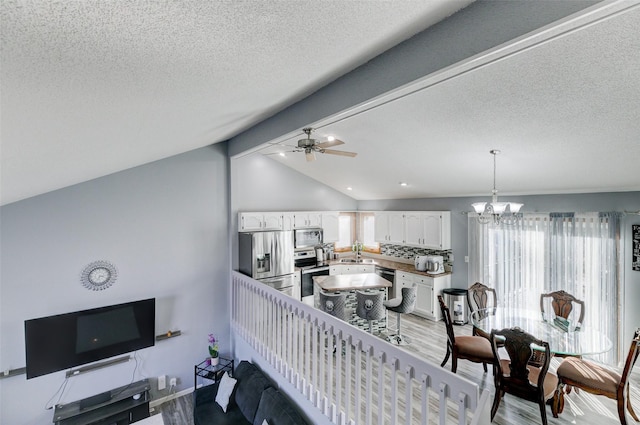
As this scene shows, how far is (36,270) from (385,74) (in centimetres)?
436

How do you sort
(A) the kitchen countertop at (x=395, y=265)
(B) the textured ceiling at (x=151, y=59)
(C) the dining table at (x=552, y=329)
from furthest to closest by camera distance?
(A) the kitchen countertop at (x=395, y=265) < (C) the dining table at (x=552, y=329) < (B) the textured ceiling at (x=151, y=59)

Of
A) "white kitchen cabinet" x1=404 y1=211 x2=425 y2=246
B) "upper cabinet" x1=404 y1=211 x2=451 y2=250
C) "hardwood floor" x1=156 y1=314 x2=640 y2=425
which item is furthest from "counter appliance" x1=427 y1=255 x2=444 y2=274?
"hardwood floor" x1=156 y1=314 x2=640 y2=425

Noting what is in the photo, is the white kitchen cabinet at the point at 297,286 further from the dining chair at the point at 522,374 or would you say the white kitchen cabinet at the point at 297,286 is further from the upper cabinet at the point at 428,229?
the dining chair at the point at 522,374

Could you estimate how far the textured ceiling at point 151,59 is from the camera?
2.98ft

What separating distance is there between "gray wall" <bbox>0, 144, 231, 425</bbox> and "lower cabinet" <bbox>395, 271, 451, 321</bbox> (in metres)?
3.78

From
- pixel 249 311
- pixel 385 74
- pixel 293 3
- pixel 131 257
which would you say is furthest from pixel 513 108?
pixel 131 257

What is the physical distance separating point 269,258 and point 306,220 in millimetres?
1670

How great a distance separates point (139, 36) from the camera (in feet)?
3.48

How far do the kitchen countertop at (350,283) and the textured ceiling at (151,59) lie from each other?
3667 mm

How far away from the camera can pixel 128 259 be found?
414 centimetres

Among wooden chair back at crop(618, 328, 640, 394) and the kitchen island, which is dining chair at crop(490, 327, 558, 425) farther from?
the kitchen island

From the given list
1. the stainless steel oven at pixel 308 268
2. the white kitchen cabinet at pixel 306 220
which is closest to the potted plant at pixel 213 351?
the stainless steel oven at pixel 308 268

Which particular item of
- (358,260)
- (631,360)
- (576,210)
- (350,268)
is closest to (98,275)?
(350,268)

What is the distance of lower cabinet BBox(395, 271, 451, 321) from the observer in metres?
6.08
